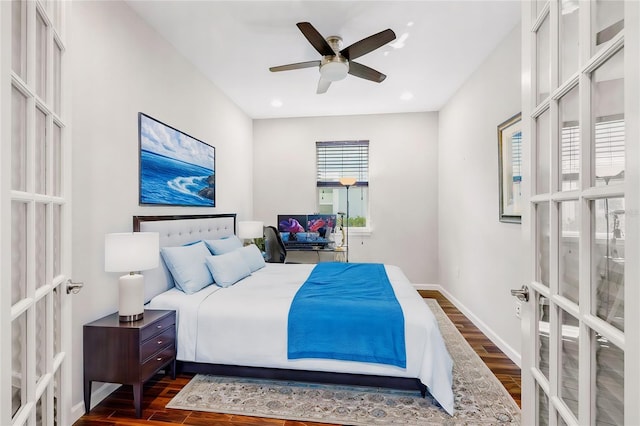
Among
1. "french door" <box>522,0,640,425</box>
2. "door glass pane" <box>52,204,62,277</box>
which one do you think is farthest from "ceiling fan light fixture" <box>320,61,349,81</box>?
"door glass pane" <box>52,204,62,277</box>

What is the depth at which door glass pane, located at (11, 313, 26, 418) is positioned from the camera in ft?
2.83

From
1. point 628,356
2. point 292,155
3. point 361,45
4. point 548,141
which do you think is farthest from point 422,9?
point 292,155

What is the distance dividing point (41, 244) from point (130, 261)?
1.03 metres

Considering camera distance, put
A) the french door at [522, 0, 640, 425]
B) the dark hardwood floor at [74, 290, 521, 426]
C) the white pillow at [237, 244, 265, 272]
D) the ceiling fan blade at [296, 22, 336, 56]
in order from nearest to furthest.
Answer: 1. the french door at [522, 0, 640, 425]
2. the dark hardwood floor at [74, 290, 521, 426]
3. the ceiling fan blade at [296, 22, 336, 56]
4. the white pillow at [237, 244, 265, 272]

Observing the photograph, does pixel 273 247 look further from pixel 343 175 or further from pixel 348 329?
pixel 348 329

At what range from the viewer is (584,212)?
0.80 m

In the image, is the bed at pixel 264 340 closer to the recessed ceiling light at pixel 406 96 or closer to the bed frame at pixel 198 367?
the bed frame at pixel 198 367

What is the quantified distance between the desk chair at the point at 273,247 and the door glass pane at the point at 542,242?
3.84 m

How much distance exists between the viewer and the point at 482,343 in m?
3.15

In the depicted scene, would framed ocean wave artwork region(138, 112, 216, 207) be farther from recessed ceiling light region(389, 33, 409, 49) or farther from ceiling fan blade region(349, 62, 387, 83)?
recessed ceiling light region(389, 33, 409, 49)

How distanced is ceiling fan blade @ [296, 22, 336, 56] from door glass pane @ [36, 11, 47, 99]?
150 centimetres

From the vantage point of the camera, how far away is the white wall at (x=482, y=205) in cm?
282

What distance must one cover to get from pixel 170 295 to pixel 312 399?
1312 millimetres

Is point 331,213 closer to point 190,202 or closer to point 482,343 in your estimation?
point 190,202
